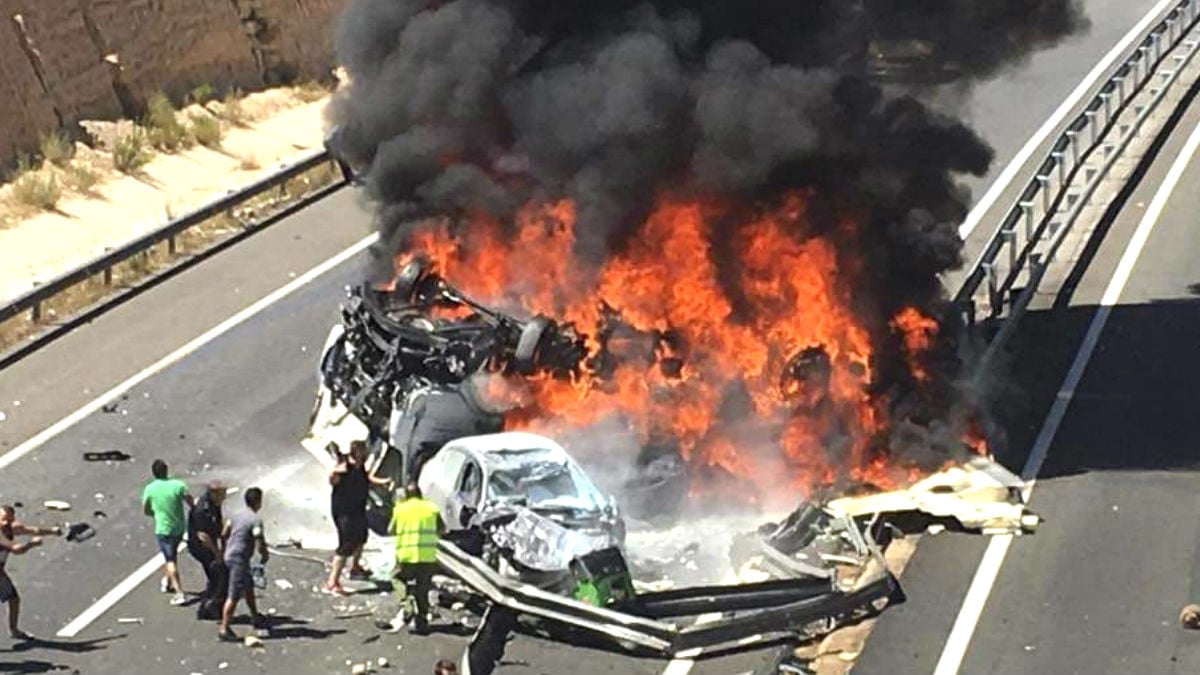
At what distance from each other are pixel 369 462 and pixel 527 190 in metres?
3.58

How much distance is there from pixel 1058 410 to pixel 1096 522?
3272 millimetres

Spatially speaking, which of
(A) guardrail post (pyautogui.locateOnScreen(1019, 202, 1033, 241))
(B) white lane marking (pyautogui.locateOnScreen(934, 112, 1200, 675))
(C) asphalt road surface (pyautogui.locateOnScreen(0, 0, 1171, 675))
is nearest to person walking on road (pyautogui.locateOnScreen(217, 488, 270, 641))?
(C) asphalt road surface (pyautogui.locateOnScreen(0, 0, 1171, 675))

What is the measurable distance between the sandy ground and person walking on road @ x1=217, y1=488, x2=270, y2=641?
10.2m

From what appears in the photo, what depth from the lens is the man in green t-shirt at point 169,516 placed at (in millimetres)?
20953

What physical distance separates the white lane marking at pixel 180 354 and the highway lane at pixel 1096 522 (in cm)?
946

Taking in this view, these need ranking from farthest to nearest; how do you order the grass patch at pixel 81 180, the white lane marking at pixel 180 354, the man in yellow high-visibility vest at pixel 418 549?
the grass patch at pixel 81 180 → the white lane marking at pixel 180 354 → the man in yellow high-visibility vest at pixel 418 549

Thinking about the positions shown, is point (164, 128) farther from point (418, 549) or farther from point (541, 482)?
point (418, 549)

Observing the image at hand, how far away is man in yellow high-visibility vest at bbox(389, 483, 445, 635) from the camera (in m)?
20.1

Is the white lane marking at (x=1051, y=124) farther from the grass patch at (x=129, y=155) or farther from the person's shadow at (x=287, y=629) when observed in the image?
the grass patch at (x=129, y=155)

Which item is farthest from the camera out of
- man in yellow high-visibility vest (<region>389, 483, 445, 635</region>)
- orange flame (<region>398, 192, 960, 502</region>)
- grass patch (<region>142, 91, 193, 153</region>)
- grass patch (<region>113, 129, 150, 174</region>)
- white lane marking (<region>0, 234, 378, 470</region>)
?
grass patch (<region>142, 91, 193, 153</region>)

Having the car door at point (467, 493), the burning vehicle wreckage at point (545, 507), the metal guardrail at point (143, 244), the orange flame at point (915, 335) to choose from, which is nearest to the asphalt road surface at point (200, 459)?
the burning vehicle wreckage at point (545, 507)

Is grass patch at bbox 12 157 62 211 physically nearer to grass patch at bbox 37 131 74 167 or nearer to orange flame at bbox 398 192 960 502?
grass patch at bbox 37 131 74 167

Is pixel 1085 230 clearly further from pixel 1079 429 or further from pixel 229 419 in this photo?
pixel 229 419

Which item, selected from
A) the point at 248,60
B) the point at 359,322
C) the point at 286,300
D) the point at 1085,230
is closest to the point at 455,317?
the point at 359,322
